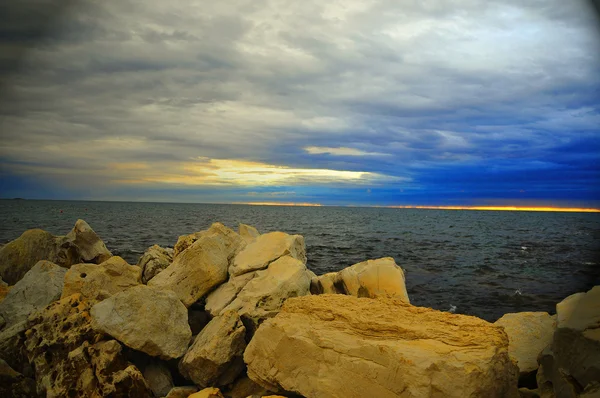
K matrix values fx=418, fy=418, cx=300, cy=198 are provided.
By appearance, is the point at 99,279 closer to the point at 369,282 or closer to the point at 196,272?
the point at 196,272

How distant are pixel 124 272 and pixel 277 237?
10.6 feet

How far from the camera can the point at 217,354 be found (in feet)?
19.3

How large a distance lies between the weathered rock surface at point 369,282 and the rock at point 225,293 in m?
1.50

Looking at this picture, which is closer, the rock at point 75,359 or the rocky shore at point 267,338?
the rocky shore at point 267,338

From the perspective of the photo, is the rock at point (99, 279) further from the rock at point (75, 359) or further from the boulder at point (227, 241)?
the boulder at point (227, 241)

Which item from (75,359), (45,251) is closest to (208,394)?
(75,359)

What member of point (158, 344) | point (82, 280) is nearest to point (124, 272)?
point (82, 280)

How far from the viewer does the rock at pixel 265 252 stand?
27.0 feet

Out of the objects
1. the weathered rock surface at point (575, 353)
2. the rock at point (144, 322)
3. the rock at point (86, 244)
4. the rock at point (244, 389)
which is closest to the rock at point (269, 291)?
the rock at point (244, 389)

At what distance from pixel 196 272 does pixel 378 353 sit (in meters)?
4.63

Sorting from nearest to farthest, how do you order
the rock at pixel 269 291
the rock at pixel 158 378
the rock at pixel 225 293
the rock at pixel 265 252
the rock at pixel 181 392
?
the rock at pixel 181 392 < the rock at pixel 158 378 < the rock at pixel 269 291 < the rock at pixel 225 293 < the rock at pixel 265 252

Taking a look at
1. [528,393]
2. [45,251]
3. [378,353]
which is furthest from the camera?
[45,251]

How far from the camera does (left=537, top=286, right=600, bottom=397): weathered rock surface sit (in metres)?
3.72

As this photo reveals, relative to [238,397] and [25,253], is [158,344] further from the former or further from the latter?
[25,253]
